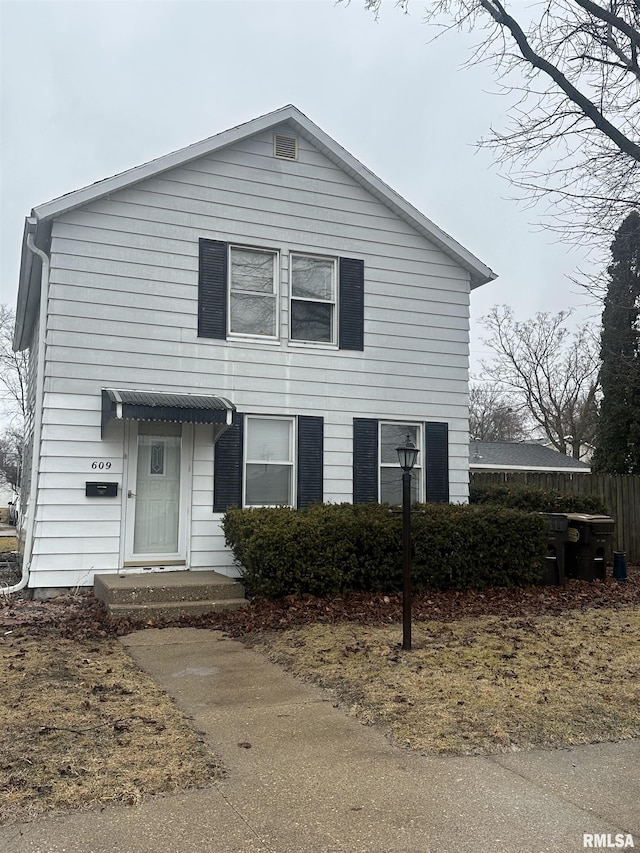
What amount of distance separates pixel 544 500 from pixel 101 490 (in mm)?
7457

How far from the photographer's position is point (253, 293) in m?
11.0

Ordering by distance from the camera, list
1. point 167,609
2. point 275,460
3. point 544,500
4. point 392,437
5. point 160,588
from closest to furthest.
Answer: point 167,609, point 160,588, point 275,460, point 392,437, point 544,500

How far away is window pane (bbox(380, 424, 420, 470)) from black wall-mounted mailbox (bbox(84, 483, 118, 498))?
13.6 ft

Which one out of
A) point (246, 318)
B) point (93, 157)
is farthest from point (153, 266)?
point (93, 157)

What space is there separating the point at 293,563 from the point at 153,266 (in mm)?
4667

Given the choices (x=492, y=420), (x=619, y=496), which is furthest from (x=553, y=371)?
(x=619, y=496)

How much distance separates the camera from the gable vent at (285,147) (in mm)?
11242

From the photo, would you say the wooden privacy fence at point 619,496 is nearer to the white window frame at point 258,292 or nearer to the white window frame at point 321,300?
the white window frame at point 321,300

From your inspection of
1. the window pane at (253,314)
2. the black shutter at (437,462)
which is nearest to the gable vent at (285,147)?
the window pane at (253,314)

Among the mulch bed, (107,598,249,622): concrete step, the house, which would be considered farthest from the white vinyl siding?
(107,598,249,622): concrete step

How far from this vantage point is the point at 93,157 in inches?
1017

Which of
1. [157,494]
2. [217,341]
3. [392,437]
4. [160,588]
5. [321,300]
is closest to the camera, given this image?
[160,588]

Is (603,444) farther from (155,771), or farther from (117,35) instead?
(155,771)

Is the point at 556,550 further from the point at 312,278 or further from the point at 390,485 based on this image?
the point at 312,278
